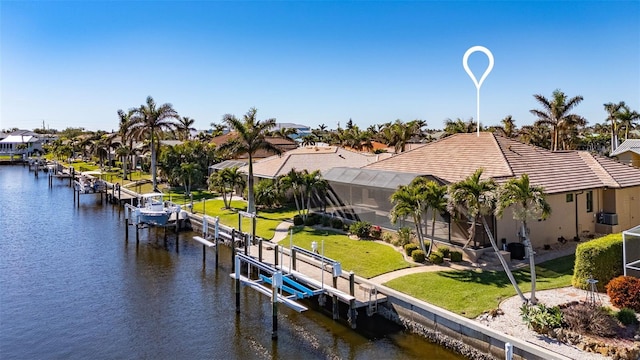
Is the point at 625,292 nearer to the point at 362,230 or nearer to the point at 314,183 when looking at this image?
the point at 362,230

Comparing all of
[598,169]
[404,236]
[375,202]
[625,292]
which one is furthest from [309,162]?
[625,292]

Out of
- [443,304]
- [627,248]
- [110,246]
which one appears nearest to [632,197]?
[627,248]

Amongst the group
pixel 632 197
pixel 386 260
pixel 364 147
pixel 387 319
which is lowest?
pixel 387 319

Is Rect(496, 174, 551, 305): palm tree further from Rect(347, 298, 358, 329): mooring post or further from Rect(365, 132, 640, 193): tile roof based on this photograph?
Rect(365, 132, 640, 193): tile roof

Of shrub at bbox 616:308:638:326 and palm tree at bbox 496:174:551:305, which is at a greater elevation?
palm tree at bbox 496:174:551:305

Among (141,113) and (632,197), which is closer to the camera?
(632,197)

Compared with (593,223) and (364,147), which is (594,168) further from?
(364,147)

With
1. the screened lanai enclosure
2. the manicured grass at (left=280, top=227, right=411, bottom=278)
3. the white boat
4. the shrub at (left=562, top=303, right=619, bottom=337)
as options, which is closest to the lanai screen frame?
the shrub at (left=562, top=303, right=619, bottom=337)
